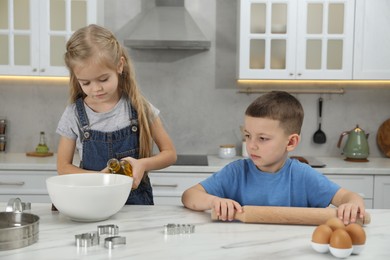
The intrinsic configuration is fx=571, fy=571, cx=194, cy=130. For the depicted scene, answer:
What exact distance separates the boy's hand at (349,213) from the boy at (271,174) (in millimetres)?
164

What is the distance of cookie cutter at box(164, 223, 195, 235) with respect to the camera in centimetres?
147

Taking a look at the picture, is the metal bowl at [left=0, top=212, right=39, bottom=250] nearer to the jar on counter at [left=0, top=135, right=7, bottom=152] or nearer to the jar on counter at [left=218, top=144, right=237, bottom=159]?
the jar on counter at [left=218, top=144, right=237, bottom=159]

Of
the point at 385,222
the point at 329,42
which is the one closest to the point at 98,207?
the point at 385,222

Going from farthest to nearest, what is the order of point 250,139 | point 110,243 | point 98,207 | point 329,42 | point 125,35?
point 125,35, point 329,42, point 250,139, point 98,207, point 110,243

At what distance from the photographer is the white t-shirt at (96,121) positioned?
212cm

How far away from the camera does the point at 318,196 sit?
6.01 feet

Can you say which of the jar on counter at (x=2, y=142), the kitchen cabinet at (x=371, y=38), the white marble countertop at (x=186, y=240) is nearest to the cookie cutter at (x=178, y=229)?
the white marble countertop at (x=186, y=240)

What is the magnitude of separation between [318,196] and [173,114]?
88.7 inches

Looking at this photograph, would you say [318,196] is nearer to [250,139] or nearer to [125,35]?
[250,139]

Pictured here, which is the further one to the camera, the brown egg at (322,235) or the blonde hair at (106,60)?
the blonde hair at (106,60)

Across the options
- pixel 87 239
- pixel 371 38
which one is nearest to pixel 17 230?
pixel 87 239

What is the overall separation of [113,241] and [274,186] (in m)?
0.66

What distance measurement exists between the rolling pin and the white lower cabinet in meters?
1.87

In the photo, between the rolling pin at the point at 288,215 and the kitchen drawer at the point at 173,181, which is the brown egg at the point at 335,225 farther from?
the kitchen drawer at the point at 173,181
